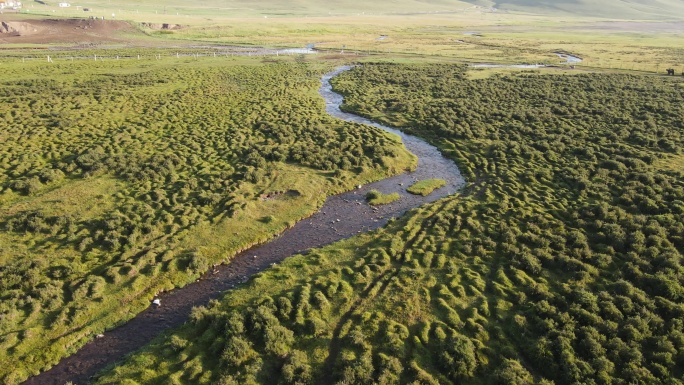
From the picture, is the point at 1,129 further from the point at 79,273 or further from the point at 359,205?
the point at 359,205

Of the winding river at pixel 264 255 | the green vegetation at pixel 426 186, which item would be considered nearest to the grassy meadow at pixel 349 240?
the green vegetation at pixel 426 186

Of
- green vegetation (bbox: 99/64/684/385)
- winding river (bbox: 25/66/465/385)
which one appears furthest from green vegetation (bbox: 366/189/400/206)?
green vegetation (bbox: 99/64/684/385)

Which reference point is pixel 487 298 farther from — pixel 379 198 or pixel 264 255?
pixel 264 255

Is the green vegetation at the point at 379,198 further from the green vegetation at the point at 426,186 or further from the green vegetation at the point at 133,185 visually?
the green vegetation at the point at 133,185

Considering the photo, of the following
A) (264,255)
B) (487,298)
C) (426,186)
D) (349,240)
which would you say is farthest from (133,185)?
(487,298)

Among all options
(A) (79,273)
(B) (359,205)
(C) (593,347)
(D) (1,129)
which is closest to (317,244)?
(B) (359,205)

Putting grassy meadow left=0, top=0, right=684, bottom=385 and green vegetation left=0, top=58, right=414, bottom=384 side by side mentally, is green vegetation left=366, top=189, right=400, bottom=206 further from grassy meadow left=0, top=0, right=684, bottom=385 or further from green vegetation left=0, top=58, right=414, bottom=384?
green vegetation left=0, top=58, right=414, bottom=384
